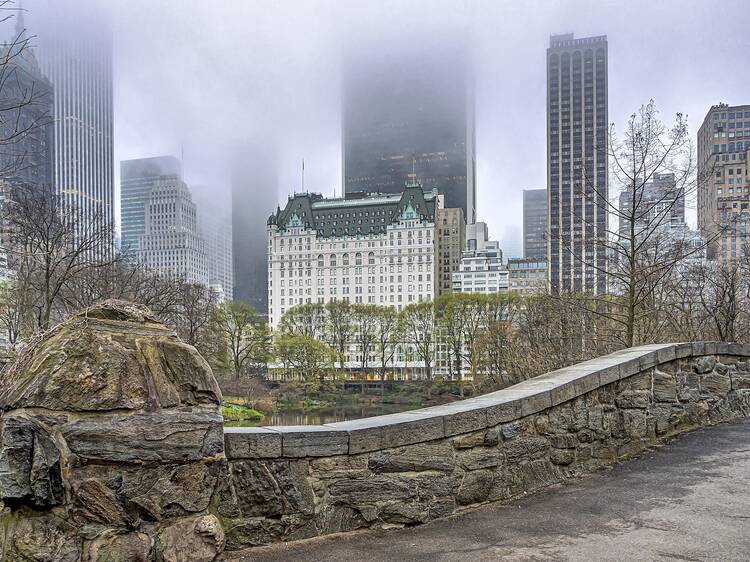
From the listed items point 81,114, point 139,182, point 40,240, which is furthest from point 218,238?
point 40,240

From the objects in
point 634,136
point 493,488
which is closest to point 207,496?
point 493,488

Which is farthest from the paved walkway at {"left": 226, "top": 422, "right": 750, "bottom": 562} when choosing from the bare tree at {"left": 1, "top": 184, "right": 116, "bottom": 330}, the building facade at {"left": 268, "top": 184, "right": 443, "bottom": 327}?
the building facade at {"left": 268, "top": 184, "right": 443, "bottom": 327}

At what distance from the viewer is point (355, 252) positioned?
123000 mm

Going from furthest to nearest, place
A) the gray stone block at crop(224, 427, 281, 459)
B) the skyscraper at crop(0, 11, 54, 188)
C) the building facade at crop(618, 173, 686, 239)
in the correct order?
the building facade at crop(618, 173, 686, 239) < the skyscraper at crop(0, 11, 54, 188) < the gray stone block at crop(224, 427, 281, 459)

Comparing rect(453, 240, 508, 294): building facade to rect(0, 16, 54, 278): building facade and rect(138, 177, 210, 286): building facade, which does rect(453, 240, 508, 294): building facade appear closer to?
rect(138, 177, 210, 286): building facade

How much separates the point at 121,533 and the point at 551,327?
62.6 ft

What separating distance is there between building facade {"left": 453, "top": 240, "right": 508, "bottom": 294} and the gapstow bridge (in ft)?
386

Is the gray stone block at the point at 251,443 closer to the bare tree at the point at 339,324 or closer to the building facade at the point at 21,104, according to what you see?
the building facade at the point at 21,104

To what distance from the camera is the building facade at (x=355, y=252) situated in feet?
394

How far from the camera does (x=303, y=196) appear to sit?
12875cm

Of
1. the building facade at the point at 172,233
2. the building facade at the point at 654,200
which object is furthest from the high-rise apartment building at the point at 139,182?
the building facade at the point at 654,200

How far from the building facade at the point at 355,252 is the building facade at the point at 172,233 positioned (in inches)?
783

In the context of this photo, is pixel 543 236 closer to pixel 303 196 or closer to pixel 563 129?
pixel 303 196

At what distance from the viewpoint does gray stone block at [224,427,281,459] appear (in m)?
3.38
